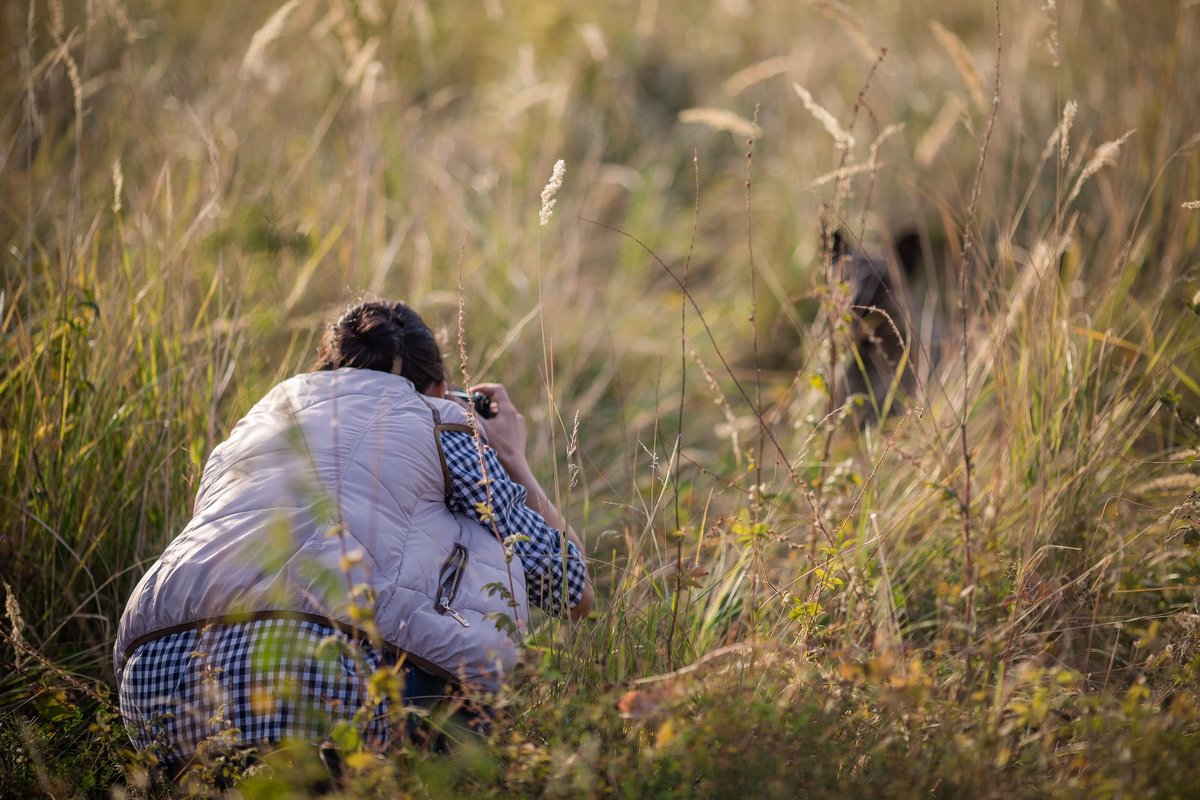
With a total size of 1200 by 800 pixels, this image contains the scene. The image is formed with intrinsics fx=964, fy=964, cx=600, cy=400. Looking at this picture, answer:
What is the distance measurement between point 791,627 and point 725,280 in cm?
364

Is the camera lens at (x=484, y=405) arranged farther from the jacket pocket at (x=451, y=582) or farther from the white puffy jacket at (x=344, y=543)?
the jacket pocket at (x=451, y=582)

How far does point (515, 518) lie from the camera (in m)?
2.33

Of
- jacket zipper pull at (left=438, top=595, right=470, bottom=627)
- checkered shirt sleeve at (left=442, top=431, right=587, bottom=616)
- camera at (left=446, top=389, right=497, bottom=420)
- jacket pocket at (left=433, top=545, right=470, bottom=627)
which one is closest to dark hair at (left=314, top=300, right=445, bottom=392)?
camera at (left=446, top=389, right=497, bottom=420)

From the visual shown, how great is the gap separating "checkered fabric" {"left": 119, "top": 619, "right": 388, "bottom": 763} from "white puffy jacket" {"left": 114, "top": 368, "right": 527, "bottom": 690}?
4cm

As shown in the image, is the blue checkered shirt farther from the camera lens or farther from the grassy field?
the camera lens

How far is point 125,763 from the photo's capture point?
215cm

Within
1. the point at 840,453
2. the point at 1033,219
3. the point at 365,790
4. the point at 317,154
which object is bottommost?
the point at 840,453

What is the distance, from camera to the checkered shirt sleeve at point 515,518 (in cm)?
229

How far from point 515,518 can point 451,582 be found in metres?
0.26

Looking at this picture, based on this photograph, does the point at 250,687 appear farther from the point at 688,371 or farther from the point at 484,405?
the point at 688,371

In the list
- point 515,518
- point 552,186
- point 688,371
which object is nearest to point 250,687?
point 515,518

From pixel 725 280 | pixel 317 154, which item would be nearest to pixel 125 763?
pixel 317 154

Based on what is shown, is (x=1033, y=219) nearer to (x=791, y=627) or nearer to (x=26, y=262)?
(x=791, y=627)

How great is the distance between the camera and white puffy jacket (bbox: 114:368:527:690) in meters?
1.96
